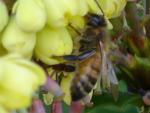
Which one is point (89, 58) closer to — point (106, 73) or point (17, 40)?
point (106, 73)

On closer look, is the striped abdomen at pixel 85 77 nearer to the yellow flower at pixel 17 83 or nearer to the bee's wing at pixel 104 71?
the bee's wing at pixel 104 71

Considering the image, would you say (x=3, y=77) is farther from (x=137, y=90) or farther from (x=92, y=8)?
(x=137, y=90)

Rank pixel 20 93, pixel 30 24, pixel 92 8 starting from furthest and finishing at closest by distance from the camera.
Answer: pixel 92 8
pixel 30 24
pixel 20 93

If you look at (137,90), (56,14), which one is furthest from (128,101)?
(56,14)

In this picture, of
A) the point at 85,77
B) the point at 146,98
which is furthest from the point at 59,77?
the point at 146,98

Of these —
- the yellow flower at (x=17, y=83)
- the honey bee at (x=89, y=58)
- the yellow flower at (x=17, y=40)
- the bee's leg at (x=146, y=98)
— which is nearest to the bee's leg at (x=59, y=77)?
Answer: the honey bee at (x=89, y=58)

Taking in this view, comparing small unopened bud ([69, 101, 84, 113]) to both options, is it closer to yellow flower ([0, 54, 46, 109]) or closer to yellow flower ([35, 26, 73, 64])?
yellow flower ([35, 26, 73, 64])
